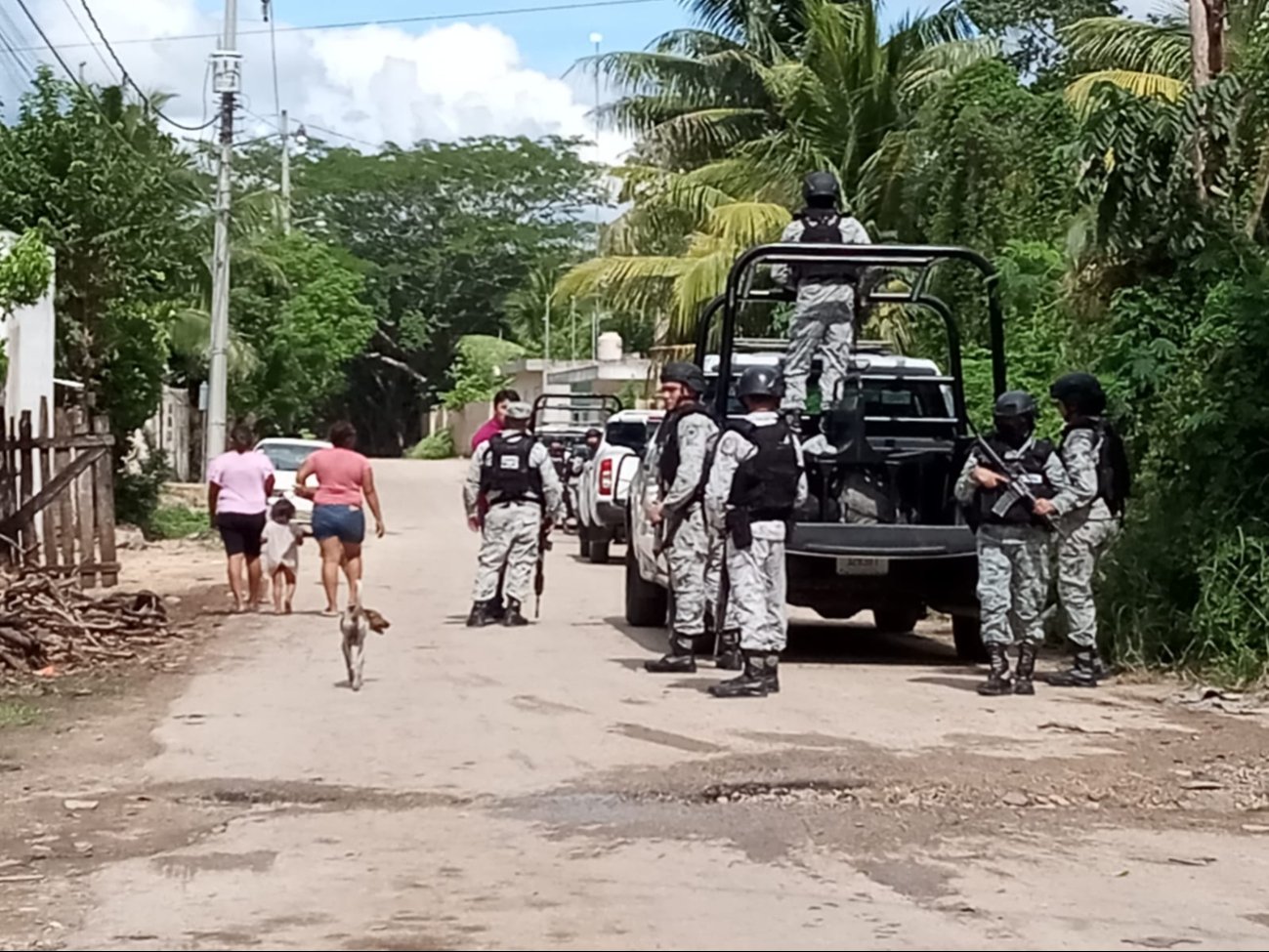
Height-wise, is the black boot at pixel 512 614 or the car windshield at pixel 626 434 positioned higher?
the car windshield at pixel 626 434

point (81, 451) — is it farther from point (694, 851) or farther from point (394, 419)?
point (394, 419)

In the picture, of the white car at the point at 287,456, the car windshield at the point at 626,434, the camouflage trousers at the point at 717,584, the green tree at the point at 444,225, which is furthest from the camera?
the green tree at the point at 444,225

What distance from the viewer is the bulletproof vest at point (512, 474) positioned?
14.9 metres

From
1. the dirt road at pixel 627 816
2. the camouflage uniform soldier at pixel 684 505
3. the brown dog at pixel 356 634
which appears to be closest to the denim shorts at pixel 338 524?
the dirt road at pixel 627 816

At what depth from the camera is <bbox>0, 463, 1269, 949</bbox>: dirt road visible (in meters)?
6.17

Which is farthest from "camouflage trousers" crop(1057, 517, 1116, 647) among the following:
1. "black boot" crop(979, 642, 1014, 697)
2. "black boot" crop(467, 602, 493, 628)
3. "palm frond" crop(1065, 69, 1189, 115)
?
"palm frond" crop(1065, 69, 1189, 115)

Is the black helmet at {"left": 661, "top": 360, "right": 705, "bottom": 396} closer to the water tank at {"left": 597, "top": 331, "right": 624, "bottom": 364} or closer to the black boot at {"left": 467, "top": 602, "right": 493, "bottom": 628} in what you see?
the black boot at {"left": 467, "top": 602, "right": 493, "bottom": 628}

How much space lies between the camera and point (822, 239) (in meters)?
12.8

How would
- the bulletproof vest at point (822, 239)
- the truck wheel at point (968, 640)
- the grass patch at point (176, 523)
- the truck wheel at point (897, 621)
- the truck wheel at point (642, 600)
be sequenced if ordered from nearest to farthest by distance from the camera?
1. the bulletproof vest at point (822, 239)
2. the truck wheel at point (968, 640)
3. the truck wheel at point (642, 600)
4. the truck wheel at point (897, 621)
5. the grass patch at point (176, 523)

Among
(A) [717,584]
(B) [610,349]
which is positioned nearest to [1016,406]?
(A) [717,584]

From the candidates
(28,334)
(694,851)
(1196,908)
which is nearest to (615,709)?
(694,851)

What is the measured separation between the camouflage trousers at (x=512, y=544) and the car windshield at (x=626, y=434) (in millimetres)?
7590

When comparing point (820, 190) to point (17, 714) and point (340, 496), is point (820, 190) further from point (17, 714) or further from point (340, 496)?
point (17, 714)

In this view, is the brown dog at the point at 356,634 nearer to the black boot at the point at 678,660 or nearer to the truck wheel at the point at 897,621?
the black boot at the point at 678,660
